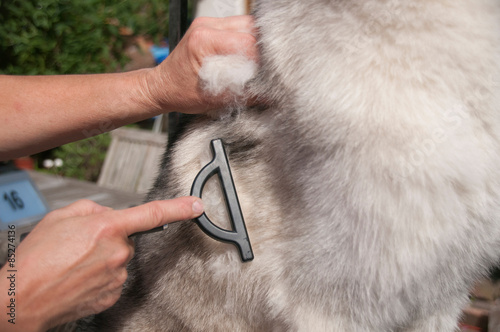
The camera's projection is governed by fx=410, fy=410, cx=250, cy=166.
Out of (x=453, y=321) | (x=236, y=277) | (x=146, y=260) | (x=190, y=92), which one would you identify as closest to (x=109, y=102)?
(x=190, y=92)

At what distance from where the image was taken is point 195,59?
716 mm

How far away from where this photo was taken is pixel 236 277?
0.69 m

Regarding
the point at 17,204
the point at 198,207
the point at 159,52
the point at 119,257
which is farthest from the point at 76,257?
the point at 159,52

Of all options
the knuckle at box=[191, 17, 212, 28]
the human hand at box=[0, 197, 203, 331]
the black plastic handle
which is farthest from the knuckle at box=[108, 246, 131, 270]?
the knuckle at box=[191, 17, 212, 28]

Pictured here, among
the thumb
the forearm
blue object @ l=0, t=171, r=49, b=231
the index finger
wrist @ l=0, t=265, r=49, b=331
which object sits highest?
the index finger

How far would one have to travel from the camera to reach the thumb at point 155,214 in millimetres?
645

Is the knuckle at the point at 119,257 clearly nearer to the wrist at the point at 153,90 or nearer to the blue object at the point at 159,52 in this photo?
the wrist at the point at 153,90

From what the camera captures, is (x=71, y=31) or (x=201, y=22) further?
(x=71, y=31)

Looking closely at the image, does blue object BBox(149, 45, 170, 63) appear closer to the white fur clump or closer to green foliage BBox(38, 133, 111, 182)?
green foliage BBox(38, 133, 111, 182)

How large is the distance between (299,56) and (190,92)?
25 centimetres

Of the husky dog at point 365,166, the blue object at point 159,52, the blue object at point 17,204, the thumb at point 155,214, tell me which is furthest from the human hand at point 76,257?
the blue object at point 159,52

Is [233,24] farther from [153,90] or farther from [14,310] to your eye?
[14,310]

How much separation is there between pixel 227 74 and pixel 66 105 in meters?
0.38

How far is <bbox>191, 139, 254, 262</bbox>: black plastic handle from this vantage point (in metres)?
0.66
